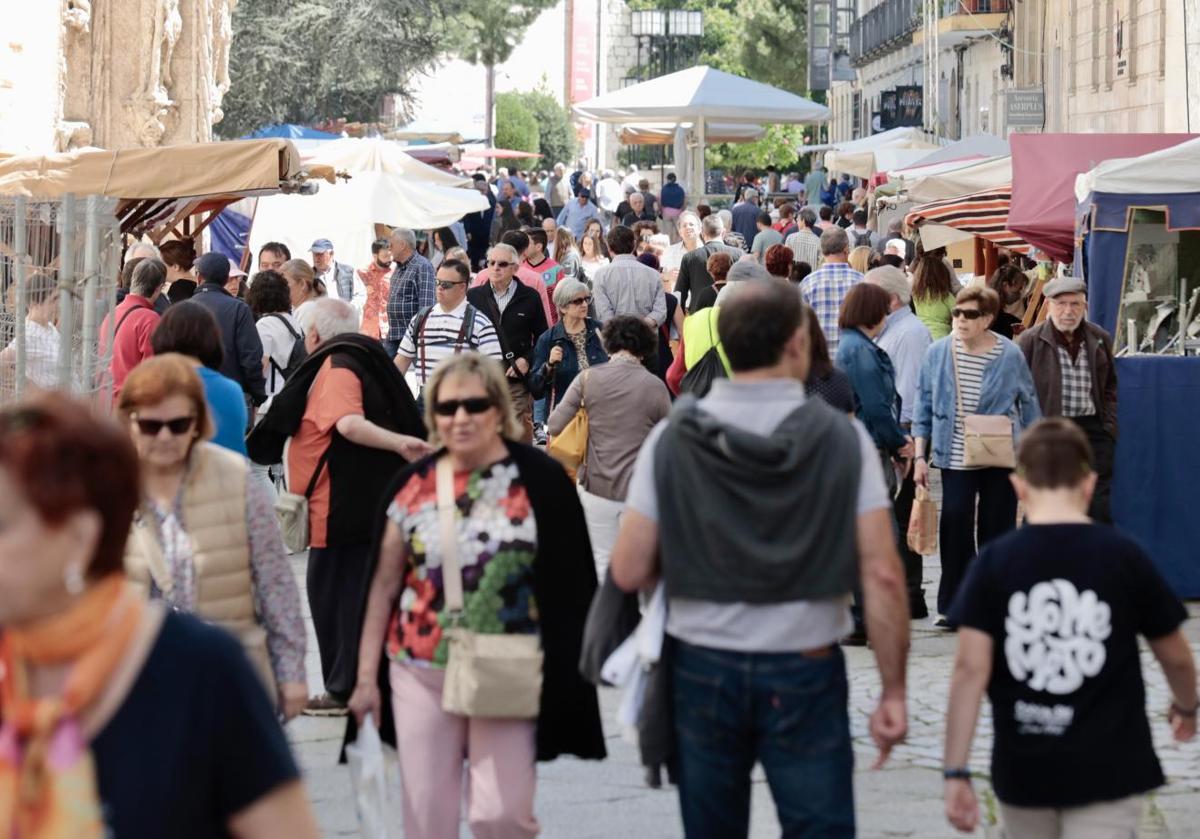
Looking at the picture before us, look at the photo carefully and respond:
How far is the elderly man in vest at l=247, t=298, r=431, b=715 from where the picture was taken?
24.4 ft

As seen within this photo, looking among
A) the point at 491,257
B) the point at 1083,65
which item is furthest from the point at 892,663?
the point at 1083,65

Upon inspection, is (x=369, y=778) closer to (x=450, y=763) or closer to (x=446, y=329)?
(x=450, y=763)

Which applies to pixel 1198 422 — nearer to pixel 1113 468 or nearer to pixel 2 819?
pixel 1113 468

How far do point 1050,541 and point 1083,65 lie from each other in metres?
26.3


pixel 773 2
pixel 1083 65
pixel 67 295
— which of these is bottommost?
pixel 67 295

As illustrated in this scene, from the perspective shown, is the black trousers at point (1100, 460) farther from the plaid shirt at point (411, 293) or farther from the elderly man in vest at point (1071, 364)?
the plaid shirt at point (411, 293)

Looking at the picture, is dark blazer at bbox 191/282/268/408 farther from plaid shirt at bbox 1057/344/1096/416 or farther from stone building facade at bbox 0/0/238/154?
stone building facade at bbox 0/0/238/154

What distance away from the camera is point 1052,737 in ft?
14.4

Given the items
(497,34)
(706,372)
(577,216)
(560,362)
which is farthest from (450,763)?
(497,34)

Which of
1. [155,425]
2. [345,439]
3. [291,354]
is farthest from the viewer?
[291,354]

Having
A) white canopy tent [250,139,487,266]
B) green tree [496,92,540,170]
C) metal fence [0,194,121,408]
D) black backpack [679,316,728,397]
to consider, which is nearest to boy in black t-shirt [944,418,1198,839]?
black backpack [679,316,728,397]

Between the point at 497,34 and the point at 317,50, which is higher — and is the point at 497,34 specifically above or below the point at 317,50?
above

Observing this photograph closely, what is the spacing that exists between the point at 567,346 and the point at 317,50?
33285 millimetres

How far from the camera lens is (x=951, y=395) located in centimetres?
912
